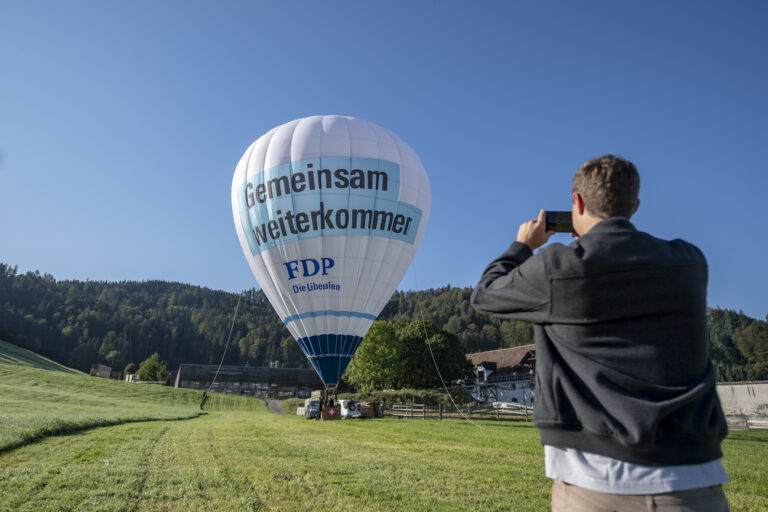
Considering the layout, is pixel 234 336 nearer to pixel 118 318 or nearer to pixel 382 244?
pixel 118 318

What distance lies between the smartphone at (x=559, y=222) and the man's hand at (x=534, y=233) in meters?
0.02

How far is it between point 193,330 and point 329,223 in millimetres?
127978

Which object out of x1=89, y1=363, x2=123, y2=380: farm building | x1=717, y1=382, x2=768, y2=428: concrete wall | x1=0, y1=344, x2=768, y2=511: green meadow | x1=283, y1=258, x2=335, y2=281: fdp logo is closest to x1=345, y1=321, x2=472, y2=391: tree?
x1=717, y1=382, x2=768, y2=428: concrete wall

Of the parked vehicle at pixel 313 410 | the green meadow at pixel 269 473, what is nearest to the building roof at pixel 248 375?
the parked vehicle at pixel 313 410

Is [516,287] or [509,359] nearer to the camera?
[516,287]

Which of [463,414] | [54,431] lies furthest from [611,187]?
[463,414]

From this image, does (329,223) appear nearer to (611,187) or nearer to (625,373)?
(611,187)

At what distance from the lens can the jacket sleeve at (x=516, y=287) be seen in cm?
204

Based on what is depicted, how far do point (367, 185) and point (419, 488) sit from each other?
15.7m

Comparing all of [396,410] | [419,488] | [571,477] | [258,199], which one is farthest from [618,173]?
[396,410]

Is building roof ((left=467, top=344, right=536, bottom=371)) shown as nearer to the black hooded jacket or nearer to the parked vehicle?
the parked vehicle

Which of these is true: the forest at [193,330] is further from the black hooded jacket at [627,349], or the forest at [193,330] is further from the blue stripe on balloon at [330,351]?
the black hooded jacket at [627,349]

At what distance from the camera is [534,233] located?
2410 mm

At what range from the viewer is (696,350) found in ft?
6.25
